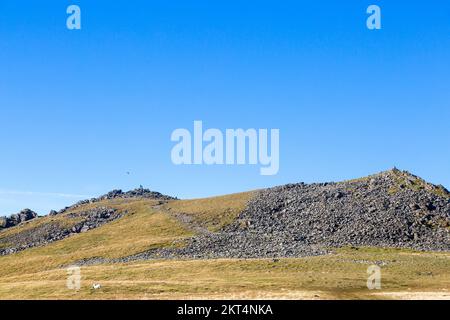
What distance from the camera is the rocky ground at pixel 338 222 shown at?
10675cm

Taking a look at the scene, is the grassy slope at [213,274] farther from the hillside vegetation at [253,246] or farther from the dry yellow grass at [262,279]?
the hillside vegetation at [253,246]

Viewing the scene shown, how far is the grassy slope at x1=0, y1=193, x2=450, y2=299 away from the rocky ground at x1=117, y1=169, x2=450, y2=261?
784cm

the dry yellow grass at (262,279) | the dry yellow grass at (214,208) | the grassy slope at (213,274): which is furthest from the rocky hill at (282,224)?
the dry yellow grass at (262,279)

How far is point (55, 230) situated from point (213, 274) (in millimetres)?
108457

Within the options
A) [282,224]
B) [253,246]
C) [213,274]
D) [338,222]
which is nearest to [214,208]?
[282,224]

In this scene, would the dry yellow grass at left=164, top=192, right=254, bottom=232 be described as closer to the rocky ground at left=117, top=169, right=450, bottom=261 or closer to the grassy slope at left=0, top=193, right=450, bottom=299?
the grassy slope at left=0, top=193, right=450, bottom=299

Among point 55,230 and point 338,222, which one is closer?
point 338,222

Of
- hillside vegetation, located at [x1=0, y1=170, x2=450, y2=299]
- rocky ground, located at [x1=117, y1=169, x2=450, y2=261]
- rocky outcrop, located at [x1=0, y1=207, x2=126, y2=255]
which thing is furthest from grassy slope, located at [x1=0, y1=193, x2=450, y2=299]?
rocky outcrop, located at [x1=0, y1=207, x2=126, y2=255]

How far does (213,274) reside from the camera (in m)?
77.6

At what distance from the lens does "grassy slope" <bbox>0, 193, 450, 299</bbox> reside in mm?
61000

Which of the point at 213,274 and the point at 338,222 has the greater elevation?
the point at 338,222

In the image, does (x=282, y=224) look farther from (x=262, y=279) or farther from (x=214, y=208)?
(x=262, y=279)

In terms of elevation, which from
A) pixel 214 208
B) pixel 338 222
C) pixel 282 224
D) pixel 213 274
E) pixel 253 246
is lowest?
pixel 213 274
